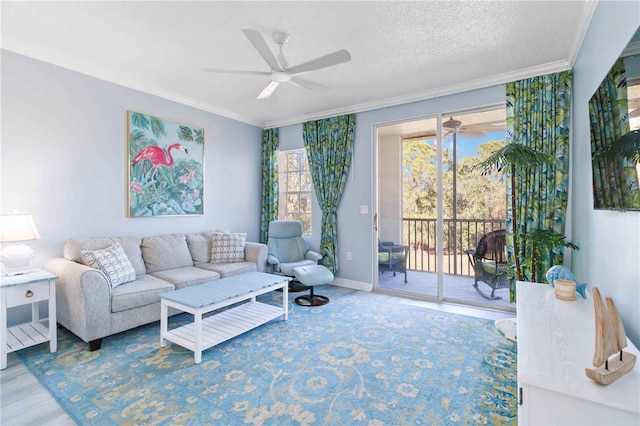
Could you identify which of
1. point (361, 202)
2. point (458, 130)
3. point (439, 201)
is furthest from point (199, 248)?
point (458, 130)

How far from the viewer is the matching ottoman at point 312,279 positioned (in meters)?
3.63

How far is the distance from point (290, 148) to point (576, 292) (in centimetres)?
415

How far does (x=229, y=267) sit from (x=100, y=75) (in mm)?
2530

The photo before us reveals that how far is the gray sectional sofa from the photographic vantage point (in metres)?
2.53

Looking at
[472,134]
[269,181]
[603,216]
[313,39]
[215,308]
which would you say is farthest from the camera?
[269,181]

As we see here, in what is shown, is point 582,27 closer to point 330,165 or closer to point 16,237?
point 330,165

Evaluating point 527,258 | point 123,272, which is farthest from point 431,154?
point 123,272

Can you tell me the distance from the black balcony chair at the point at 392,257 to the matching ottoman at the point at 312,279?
100 centimetres

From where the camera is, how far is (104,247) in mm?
3203

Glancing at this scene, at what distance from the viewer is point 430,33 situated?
2568 millimetres

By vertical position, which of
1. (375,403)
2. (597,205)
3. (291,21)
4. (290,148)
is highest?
(291,21)

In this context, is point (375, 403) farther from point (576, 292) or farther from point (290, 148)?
point (290, 148)

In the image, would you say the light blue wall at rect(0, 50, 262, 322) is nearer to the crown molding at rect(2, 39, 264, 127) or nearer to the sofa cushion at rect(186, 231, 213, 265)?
the crown molding at rect(2, 39, 264, 127)

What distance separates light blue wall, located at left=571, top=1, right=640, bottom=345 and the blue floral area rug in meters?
0.87
